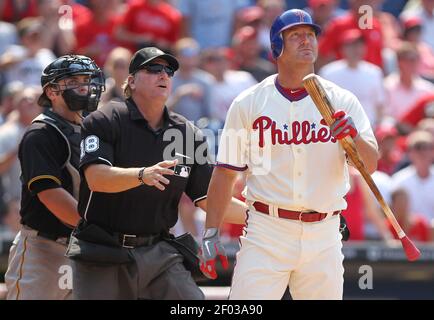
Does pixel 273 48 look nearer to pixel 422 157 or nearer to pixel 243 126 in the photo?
pixel 243 126

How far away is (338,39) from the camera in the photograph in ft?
37.9

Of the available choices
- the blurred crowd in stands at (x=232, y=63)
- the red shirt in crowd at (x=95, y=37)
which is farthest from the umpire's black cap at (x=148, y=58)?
the red shirt in crowd at (x=95, y=37)

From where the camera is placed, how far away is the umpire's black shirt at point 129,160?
5305 millimetres

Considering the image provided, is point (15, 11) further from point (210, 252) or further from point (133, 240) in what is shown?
point (210, 252)

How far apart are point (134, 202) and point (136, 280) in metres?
0.43

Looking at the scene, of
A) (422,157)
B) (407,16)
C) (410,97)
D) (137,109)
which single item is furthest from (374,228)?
(137,109)

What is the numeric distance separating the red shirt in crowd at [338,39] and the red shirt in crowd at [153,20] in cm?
177

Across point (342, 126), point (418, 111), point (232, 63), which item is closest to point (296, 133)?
point (342, 126)

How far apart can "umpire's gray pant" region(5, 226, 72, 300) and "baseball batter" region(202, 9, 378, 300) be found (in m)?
1.03

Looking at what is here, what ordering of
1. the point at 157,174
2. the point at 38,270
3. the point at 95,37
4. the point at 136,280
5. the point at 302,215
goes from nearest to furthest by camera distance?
1. the point at 157,174
2. the point at 302,215
3. the point at 136,280
4. the point at 38,270
5. the point at 95,37

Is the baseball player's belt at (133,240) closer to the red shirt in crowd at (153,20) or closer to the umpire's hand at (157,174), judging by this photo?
the umpire's hand at (157,174)

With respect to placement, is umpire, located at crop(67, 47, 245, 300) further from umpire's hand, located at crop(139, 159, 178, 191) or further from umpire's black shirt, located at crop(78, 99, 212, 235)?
umpire's hand, located at crop(139, 159, 178, 191)

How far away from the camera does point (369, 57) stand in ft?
38.0

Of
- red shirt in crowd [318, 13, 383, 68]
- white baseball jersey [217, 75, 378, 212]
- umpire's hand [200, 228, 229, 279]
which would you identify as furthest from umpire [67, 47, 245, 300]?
red shirt in crowd [318, 13, 383, 68]
